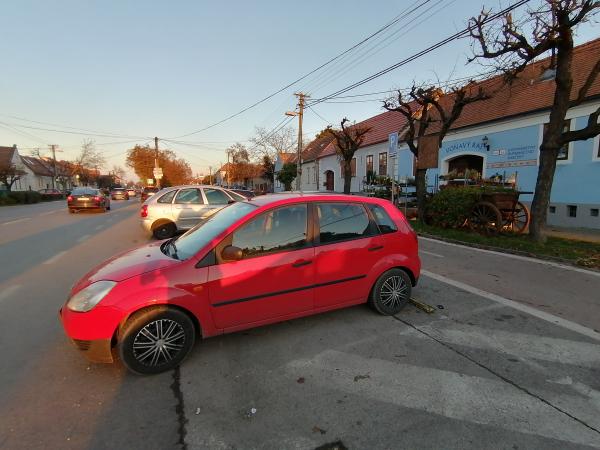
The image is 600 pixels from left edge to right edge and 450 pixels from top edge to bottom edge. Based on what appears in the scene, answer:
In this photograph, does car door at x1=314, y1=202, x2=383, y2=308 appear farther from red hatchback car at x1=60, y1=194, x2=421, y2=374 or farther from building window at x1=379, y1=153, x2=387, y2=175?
building window at x1=379, y1=153, x2=387, y2=175

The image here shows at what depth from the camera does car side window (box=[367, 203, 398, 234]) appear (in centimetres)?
410

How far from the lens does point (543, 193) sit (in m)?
8.41

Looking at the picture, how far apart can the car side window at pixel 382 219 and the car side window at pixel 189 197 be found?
6.67m

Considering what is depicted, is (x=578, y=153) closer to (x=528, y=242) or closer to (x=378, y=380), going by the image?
(x=528, y=242)

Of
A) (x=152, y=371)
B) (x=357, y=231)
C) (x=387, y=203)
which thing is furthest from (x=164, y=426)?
(x=387, y=203)

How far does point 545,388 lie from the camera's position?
8.96 feet

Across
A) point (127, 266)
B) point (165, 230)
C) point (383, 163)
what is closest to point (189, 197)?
point (165, 230)

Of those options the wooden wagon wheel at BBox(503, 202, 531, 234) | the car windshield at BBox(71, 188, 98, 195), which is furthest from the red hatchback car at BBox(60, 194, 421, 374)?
the car windshield at BBox(71, 188, 98, 195)

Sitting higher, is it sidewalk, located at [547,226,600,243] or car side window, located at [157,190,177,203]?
car side window, located at [157,190,177,203]

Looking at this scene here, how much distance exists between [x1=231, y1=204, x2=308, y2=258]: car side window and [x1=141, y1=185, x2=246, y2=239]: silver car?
5.99m

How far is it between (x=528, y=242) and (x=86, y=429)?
9492mm

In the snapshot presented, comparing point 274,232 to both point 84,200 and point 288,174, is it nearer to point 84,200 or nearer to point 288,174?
point 84,200

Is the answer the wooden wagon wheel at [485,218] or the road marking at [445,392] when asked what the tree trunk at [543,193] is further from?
the road marking at [445,392]

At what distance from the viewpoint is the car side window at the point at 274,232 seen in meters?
3.37
